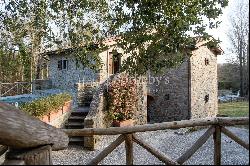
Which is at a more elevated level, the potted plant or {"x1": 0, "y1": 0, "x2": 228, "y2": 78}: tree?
{"x1": 0, "y1": 0, "x2": 228, "y2": 78}: tree

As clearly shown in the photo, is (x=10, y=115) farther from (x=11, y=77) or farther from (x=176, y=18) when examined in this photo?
(x=11, y=77)

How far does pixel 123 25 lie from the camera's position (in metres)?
5.98

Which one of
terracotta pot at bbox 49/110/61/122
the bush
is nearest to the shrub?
the bush

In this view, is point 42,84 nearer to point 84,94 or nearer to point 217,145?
point 84,94

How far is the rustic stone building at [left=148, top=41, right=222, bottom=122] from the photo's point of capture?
60.3 ft

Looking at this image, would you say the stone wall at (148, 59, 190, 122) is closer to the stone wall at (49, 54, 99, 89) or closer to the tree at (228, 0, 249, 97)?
the stone wall at (49, 54, 99, 89)

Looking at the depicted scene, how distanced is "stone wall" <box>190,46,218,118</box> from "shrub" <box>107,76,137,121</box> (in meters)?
4.76

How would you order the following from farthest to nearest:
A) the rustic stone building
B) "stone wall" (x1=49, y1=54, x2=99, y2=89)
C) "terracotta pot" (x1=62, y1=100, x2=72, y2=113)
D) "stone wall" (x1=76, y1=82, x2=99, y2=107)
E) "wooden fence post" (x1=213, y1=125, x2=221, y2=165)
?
"stone wall" (x1=49, y1=54, x2=99, y2=89)
the rustic stone building
"stone wall" (x1=76, y1=82, x2=99, y2=107)
"terracotta pot" (x1=62, y1=100, x2=72, y2=113)
"wooden fence post" (x1=213, y1=125, x2=221, y2=165)

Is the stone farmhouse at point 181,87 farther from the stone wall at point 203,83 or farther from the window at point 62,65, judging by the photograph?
the window at point 62,65

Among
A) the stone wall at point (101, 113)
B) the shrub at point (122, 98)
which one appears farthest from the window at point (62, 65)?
the shrub at point (122, 98)

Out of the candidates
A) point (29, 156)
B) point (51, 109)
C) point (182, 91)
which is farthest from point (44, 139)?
point (182, 91)

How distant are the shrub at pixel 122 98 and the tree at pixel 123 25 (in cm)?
644

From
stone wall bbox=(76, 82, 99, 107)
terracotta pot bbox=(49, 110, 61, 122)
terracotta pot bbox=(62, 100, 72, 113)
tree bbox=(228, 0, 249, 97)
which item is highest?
tree bbox=(228, 0, 249, 97)

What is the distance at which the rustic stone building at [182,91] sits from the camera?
18.4 meters
